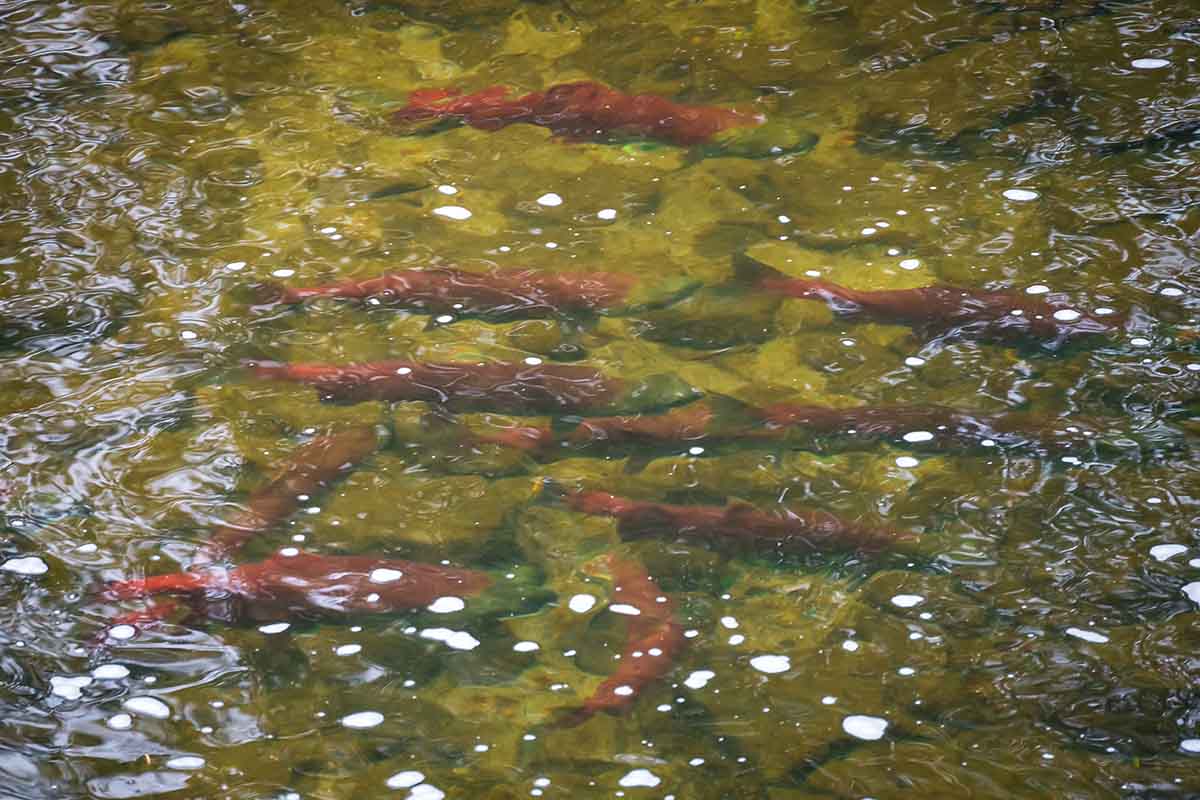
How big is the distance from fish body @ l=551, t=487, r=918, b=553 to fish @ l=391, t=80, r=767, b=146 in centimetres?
238

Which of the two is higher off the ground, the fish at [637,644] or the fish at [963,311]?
the fish at [963,311]

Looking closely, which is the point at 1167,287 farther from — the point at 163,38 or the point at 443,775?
the point at 163,38

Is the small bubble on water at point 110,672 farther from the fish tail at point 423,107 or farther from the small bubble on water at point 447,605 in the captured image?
the fish tail at point 423,107

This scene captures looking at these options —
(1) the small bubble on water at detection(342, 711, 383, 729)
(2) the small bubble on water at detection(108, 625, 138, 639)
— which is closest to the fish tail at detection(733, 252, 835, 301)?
(1) the small bubble on water at detection(342, 711, 383, 729)

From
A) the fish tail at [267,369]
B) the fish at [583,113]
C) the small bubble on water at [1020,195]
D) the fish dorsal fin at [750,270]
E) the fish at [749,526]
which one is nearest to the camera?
the fish at [749,526]

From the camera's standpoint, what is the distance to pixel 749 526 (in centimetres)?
373

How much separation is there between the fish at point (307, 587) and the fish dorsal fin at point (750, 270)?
183 cm

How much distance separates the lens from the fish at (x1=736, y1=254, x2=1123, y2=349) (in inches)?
175

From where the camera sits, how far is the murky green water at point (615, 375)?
3143 mm

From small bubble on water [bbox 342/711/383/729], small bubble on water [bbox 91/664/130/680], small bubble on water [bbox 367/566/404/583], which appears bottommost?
small bubble on water [bbox 342/711/383/729]

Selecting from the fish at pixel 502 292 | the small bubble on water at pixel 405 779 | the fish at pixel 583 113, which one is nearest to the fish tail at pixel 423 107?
the fish at pixel 583 113

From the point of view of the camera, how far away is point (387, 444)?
13.7ft

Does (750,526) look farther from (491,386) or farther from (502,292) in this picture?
(502,292)

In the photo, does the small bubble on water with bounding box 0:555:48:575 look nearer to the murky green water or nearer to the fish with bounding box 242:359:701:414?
the murky green water
